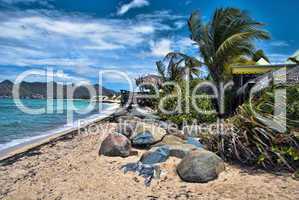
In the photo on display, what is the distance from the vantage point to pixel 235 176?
13.5 feet

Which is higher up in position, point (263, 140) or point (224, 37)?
point (224, 37)

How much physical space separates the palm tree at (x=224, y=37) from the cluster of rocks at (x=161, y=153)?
418cm

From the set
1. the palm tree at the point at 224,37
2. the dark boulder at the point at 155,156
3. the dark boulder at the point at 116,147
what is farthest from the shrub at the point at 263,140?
the palm tree at the point at 224,37

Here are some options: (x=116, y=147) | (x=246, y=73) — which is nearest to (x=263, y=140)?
(x=116, y=147)

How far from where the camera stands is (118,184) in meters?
4.05

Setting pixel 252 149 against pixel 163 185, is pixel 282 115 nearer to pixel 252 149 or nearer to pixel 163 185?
pixel 252 149

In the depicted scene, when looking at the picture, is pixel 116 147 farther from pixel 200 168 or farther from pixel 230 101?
pixel 230 101

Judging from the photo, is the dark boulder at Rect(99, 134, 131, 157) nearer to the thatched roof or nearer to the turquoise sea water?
the turquoise sea water

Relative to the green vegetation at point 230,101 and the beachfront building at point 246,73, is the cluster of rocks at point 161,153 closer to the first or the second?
the green vegetation at point 230,101

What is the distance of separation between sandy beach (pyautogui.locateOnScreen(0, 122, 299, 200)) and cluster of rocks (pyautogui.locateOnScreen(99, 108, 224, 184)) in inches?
5.0

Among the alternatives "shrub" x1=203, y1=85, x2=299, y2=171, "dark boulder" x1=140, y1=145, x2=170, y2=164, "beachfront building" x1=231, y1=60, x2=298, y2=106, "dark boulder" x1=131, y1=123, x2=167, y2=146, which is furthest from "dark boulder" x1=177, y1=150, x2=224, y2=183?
"beachfront building" x1=231, y1=60, x2=298, y2=106

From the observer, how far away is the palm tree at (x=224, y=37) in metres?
9.91

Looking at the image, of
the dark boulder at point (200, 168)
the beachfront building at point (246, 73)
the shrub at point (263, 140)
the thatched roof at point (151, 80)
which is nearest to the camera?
the dark boulder at point (200, 168)

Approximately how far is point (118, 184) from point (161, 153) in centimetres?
108
